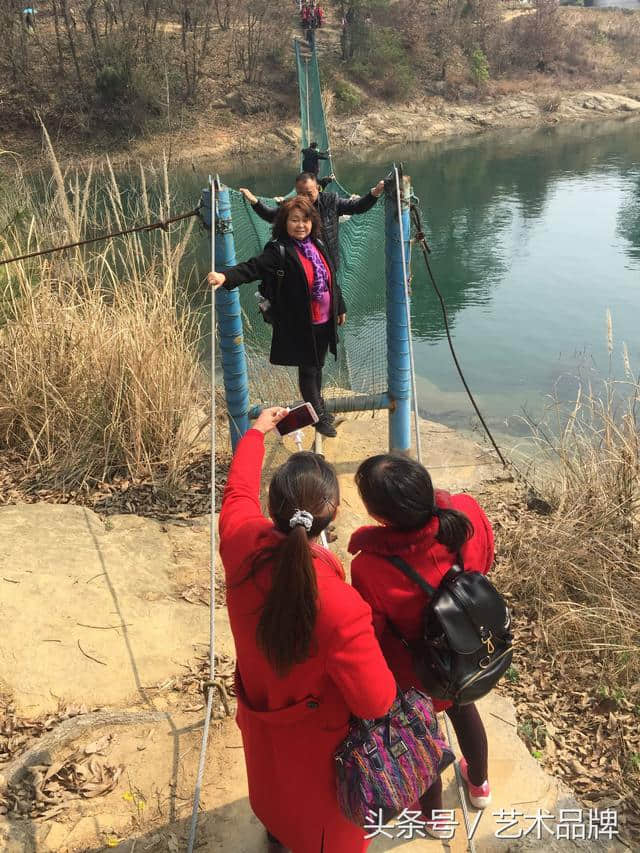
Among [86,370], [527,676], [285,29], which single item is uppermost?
[285,29]

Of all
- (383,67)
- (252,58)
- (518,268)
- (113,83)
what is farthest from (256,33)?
(518,268)

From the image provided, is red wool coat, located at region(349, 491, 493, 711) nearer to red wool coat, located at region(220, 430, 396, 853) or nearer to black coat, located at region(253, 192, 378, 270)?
red wool coat, located at region(220, 430, 396, 853)

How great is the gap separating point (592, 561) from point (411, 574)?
1.50 m

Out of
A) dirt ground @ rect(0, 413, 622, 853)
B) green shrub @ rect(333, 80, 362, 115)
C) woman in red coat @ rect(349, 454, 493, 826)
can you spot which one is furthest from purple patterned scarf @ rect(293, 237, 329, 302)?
green shrub @ rect(333, 80, 362, 115)

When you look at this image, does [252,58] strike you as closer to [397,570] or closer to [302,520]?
[397,570]

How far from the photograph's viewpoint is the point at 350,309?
12.8ft

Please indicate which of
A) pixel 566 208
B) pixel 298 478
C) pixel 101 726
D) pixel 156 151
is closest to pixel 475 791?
pixel 101 726

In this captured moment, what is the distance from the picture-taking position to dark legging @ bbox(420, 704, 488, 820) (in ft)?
5.06

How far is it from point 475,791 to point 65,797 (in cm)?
102

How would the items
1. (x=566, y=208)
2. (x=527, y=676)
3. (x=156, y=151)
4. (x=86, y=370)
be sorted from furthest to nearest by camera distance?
(x=156, y=151)
(x=566, y=208)
(x=86, y=370)
(x=527, y=676)

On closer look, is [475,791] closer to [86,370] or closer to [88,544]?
[88,544]

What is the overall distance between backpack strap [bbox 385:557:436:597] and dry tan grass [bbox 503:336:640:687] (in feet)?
3.81

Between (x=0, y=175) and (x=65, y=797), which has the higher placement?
(x=0, y=175)

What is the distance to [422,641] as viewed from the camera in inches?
49.7
